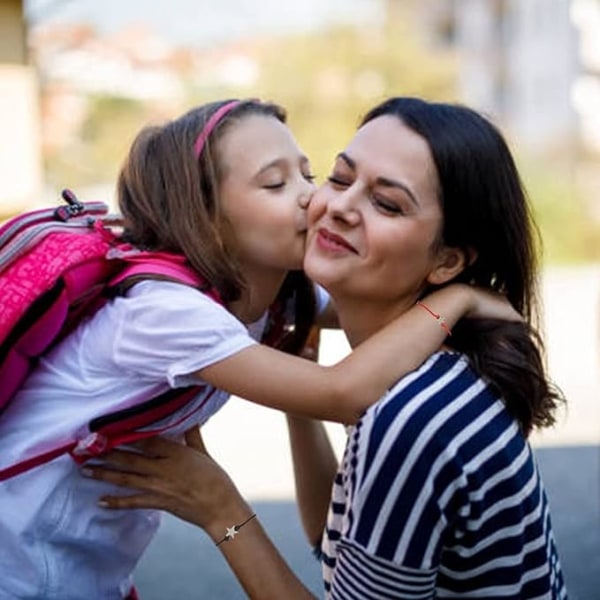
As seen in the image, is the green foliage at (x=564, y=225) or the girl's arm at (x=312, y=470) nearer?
the girl's arm at (x=312, y=470)

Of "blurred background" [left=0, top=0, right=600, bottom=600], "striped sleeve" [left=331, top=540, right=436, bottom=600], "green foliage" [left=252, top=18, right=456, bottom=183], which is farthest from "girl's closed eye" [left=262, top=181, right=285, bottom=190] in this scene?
"green foliage" [left=252, top=18, right=456, bottom=183]

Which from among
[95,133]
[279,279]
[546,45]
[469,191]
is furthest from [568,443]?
[546,45]

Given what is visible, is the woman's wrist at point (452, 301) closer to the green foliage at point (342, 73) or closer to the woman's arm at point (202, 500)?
the woman's arm at point (202, 500)

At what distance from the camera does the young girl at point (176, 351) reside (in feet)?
6.52

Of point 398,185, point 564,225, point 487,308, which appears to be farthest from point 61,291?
point 564,225

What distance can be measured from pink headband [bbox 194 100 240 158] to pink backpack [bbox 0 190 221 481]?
25 centimetres

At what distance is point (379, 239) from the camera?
1909mm

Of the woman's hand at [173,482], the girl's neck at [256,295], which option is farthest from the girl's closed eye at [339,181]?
the woman's hand at [173,482]

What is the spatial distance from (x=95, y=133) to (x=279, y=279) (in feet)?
54.2

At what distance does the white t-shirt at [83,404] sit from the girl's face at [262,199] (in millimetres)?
257

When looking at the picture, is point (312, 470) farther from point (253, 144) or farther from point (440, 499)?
point (440, 499)

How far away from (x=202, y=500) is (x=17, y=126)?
621 centimetres

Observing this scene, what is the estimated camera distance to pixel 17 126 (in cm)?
791

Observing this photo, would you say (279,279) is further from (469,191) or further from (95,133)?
(95,133)
